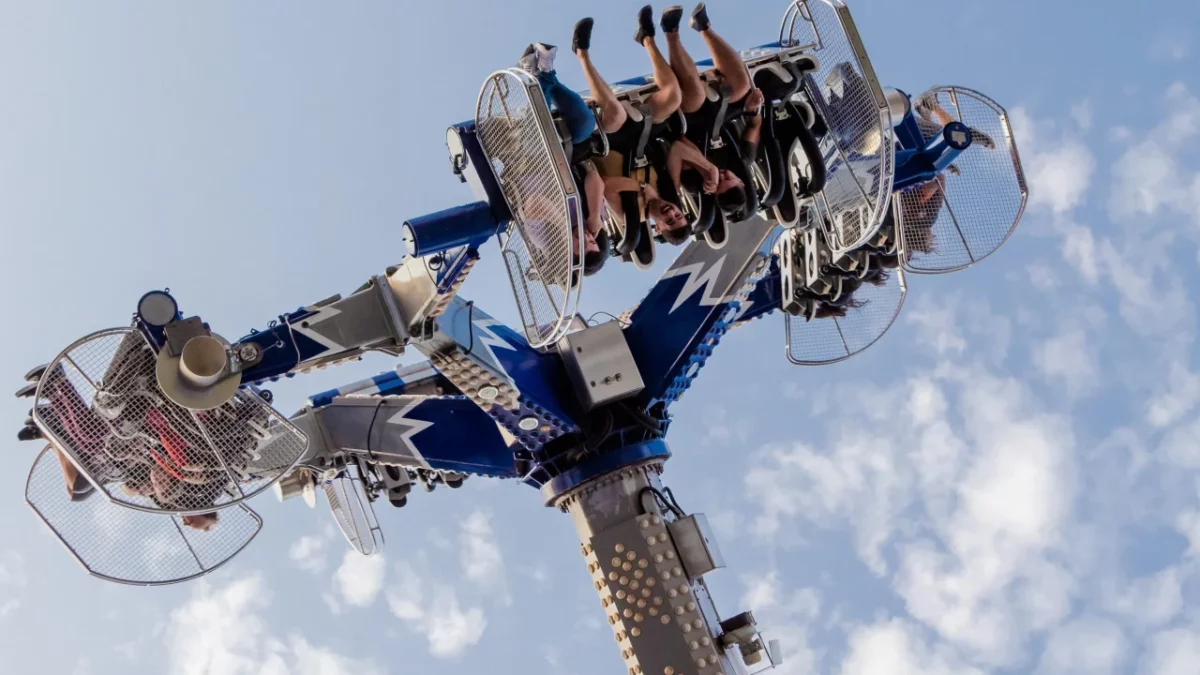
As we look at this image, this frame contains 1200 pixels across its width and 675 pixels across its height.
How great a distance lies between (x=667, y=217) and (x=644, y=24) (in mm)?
1683

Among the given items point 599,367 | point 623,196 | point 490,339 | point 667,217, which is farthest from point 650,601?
point 623,196

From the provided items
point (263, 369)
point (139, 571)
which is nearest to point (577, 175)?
point (263, 369)

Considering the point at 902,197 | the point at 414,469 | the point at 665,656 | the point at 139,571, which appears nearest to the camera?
the point at 139,571

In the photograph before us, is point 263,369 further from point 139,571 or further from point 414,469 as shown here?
point 414,469

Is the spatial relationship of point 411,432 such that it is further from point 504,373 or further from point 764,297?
point 764,297

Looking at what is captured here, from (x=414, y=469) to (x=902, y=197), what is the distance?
5651 mm

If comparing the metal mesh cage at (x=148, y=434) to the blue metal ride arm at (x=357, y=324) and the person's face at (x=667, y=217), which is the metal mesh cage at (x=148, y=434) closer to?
the blue metal ride arm at (x=357, y=324)

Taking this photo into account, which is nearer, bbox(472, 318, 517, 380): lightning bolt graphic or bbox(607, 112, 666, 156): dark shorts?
bbox(607, 112, 666, 156): dark shorts

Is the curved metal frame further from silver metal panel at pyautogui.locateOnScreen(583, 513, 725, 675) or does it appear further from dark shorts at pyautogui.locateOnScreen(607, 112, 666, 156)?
dark shorts at pyautogui.locateOnScreen(607, 112, 666, 156)

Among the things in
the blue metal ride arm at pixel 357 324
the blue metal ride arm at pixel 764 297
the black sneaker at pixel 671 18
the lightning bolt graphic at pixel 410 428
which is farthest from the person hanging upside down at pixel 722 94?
the lightning bolt graphic at pixel 410 428

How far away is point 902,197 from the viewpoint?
13.6m

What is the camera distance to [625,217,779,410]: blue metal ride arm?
46.0ft

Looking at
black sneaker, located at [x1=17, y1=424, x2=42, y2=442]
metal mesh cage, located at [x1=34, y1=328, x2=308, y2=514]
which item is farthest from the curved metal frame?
black sneaker, located at [x1=17, y1=424, x2=42, y2=442]

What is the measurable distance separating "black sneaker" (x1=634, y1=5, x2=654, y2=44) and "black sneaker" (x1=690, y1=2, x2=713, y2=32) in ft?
1.23
